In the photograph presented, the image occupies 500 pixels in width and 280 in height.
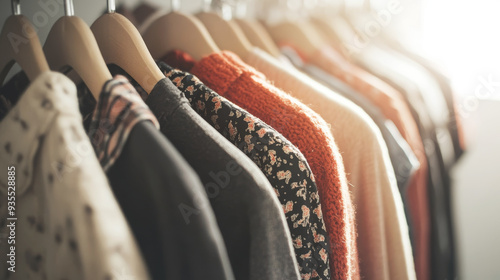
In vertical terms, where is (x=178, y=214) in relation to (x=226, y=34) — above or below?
below

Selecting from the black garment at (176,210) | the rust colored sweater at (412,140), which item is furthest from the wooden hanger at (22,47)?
the rust colored sweater at (412,140)

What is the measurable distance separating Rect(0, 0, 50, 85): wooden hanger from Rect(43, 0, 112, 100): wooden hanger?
28mm

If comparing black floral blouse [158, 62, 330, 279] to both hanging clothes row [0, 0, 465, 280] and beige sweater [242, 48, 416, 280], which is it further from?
beige sweater [242, 48, 416, 280]

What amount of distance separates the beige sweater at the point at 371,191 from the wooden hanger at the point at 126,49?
0.25m

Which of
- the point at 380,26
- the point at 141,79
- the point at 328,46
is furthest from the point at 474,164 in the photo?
the point at 141,79

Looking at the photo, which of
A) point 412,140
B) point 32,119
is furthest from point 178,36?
point 412,140

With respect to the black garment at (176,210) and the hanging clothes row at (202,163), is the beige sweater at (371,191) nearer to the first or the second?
the hanging clothes row at (202,163)

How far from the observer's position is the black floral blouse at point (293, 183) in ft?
1.39

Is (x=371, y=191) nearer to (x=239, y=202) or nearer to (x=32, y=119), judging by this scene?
(x=239, y=202)

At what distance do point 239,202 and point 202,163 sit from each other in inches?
2.2

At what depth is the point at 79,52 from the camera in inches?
16.5

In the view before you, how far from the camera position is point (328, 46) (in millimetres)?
808

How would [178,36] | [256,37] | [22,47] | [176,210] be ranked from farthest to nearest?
[256,37]
[178,36]
[22,47]
[176,210]

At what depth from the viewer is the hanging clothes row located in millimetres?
307
